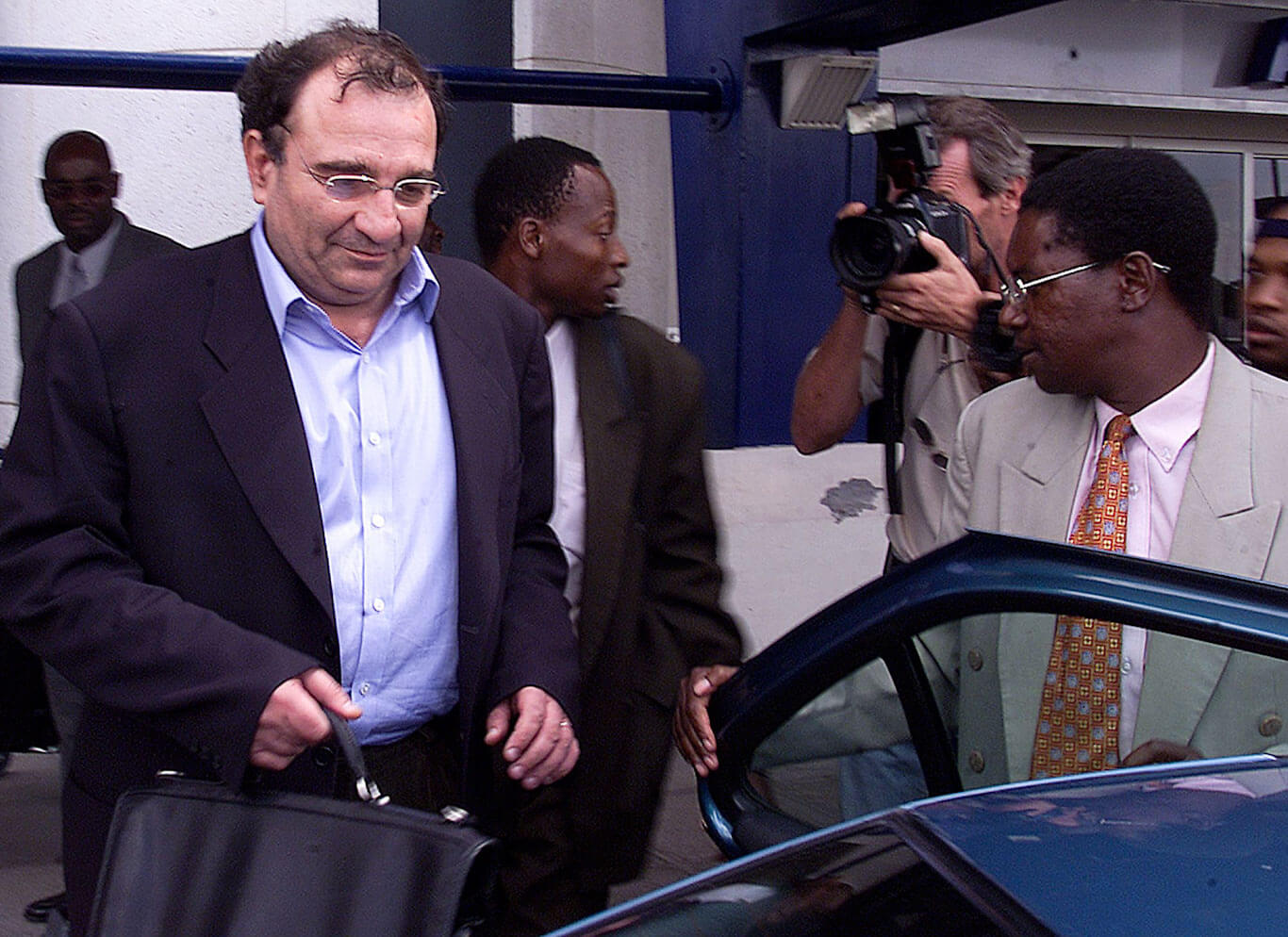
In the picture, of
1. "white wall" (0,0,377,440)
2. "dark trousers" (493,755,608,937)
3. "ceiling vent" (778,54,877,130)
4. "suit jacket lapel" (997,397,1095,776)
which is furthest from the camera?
"white wall" (0,0,377,440)

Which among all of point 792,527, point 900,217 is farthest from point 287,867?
point 792,527

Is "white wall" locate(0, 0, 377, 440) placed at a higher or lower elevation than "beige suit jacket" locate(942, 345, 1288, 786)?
higher

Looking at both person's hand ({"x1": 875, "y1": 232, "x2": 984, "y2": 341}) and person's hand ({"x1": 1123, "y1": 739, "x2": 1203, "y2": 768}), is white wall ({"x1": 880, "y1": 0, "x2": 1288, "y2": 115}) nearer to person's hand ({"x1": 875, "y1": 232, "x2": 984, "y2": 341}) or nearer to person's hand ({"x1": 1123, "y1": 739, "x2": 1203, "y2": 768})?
person's hand ({"x1": 875, "y1": 232, "x2": 984, "y2": 341})

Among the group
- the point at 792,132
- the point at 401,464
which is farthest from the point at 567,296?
the point at 792,132

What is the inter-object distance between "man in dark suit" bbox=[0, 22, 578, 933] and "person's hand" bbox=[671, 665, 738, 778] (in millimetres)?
225

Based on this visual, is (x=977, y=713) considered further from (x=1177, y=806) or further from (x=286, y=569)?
(x=286, y=569)

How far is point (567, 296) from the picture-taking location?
313cm

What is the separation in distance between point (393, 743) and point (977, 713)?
82cm

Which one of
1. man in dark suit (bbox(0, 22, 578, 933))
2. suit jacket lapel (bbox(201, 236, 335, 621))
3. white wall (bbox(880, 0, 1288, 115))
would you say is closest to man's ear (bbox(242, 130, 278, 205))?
man in dark suit (bbox(0, 22, 578, 933))

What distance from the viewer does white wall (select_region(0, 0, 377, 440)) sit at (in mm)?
5789

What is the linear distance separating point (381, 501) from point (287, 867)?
563 millimetres

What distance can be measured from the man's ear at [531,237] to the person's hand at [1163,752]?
5.23 ft

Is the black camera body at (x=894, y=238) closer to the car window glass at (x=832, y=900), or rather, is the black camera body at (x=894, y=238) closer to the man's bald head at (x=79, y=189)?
the car window glass at (x=832, y=900)

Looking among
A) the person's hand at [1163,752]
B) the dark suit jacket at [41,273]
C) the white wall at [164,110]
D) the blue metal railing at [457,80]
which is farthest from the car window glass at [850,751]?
the white wall at [164,110]
